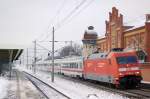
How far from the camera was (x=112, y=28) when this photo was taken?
7131 centimetres

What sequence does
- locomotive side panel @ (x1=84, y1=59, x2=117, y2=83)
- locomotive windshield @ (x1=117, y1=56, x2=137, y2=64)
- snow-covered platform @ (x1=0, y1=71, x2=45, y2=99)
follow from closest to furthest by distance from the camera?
snow-covered platform @ (x1=0, y1=71, x2=45, y2=99)
locomotive windshield @ (x1=117, y1=56, x2=137, y2=64)
locomotive side panel @ (x1=84, y1=59, x2=117, y2=83)

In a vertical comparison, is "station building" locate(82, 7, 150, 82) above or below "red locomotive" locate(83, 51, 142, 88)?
above

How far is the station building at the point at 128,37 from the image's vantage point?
5409cm

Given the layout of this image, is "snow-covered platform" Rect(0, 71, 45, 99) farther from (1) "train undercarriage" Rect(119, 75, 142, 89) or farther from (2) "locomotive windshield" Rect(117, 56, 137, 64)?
(2) "locomotive windshield" Rect(117, 56, 137, 64)

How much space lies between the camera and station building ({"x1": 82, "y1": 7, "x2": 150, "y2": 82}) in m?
54.1

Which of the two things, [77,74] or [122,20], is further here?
[122,20]

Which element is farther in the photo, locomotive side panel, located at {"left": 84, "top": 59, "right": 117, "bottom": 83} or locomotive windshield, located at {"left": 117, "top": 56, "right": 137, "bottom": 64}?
locomotive side panel, located at {"left": 84, "top": 59, "right": 117, "bottom": 83}

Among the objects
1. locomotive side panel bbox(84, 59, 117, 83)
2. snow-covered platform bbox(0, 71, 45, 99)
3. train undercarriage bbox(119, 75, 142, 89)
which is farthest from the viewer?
locomotive side panel bbox(84, 59, 117, 83)

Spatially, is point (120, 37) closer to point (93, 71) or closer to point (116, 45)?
point (116, 45)

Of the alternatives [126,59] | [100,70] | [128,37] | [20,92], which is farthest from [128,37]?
[20,92]

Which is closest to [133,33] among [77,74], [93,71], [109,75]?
[77,74]

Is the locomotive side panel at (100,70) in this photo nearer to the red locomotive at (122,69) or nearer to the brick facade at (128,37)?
the red locomotive at (122,69)

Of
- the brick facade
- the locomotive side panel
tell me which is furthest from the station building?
the locomotive side panel

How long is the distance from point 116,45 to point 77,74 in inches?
859
